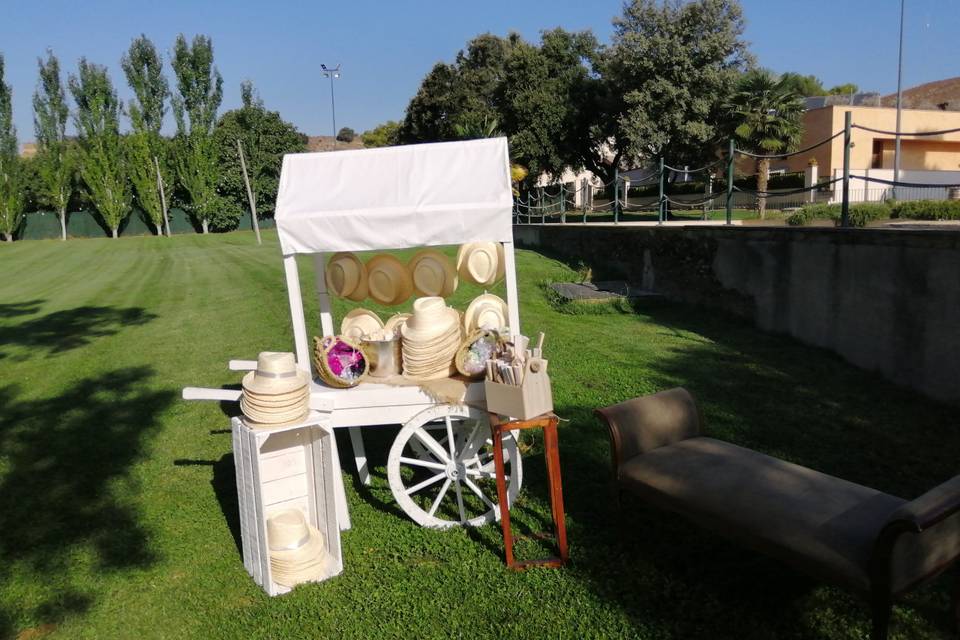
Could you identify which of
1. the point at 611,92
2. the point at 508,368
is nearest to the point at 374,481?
the point at 508,368

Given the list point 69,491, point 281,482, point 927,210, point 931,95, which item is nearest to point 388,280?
point 281,482

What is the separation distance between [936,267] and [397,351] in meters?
5.14

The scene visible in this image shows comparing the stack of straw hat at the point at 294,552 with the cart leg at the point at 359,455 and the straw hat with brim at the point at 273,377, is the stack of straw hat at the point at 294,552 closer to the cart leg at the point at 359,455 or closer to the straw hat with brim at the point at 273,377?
the straw hat with brim at the point at 273,377

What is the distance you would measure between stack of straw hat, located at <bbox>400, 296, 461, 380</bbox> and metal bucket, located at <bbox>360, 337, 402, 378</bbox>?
0.29ft

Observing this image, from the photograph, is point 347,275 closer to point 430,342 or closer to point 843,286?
point 430,342

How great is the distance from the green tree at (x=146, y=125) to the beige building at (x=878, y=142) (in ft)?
116

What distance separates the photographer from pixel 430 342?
4.20 meters

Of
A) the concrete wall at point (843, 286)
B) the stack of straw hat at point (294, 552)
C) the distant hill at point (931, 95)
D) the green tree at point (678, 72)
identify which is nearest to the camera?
the stack of straw hat at point (294, 552)

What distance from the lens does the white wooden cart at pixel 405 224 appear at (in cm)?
397

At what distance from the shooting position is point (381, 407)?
407cm

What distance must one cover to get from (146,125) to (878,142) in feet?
139

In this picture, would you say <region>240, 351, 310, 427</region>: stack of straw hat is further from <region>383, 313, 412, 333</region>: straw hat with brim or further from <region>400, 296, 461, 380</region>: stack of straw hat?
<region>383, 313, 412, 333</region>: straw hat with brim

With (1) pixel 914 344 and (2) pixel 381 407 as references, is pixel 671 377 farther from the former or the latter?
(2) pixel 381 407

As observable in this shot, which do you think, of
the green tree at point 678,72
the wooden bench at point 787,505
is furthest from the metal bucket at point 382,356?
the green tree at point 678,72
